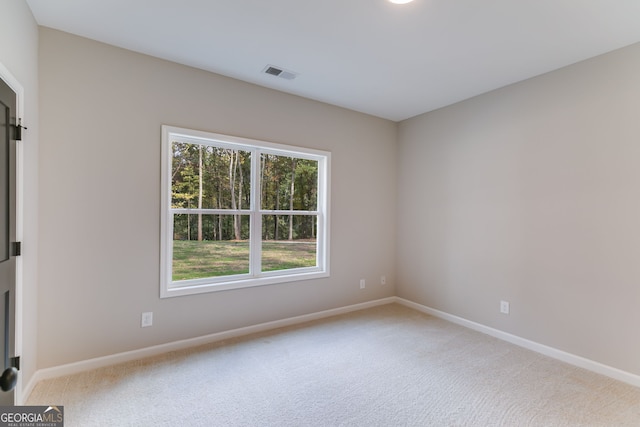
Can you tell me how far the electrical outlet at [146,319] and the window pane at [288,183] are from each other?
1.53 meters

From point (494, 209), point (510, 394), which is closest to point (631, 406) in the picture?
point (510, 394)

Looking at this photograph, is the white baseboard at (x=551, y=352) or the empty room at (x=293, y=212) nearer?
the empty room at (x=293, y=212)

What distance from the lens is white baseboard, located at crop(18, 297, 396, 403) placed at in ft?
7.43

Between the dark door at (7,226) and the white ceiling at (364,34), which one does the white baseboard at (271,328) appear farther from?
the white ceiling at (364,34)

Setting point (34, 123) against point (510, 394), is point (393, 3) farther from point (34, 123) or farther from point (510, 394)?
point (510, 394)

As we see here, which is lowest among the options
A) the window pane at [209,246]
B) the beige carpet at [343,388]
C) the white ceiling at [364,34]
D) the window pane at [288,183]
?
the beige carpet at [343,388]

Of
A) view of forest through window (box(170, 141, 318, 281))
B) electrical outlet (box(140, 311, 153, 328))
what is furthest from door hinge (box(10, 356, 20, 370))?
view of forest through window (box(170, 141, 318, 281))

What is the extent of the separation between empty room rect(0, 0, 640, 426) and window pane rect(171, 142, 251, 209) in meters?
0.02

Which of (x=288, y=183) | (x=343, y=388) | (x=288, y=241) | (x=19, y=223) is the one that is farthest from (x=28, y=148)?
(x=343, y=388)

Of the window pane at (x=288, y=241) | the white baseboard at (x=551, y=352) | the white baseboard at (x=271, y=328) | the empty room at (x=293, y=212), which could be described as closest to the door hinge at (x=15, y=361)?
the empty room at (x=293, y=212)

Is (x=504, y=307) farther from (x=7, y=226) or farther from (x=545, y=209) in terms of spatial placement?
(x=7, y=226)

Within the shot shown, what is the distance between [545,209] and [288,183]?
8.87ft

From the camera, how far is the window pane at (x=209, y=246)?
295 cm

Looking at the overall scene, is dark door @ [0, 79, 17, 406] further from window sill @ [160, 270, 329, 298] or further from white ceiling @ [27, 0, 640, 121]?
window sill @ [160, 270, 329, 298]
